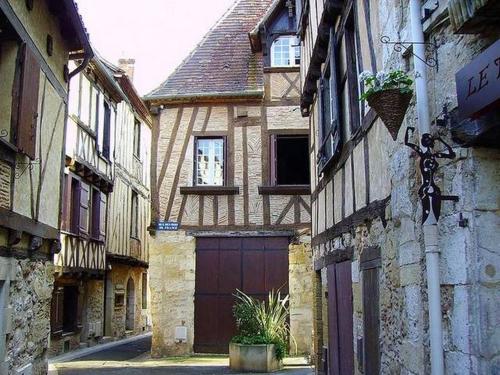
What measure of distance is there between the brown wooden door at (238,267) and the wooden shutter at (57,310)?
3.33 meters

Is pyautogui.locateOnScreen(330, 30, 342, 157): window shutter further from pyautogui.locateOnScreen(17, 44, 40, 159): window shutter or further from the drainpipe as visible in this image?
pyautogui.locateOnScreen(17, 44, 40, 159): window shutter

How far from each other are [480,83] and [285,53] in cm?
1062

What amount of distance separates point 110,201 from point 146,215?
4.56 metres

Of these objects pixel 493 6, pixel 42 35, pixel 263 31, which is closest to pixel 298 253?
pixel 263 31

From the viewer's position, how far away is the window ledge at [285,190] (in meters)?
12.5

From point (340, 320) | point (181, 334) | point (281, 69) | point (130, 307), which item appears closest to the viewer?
point (340, 320)

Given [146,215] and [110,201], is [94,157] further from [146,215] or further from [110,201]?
[146,215]

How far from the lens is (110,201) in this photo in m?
16.3

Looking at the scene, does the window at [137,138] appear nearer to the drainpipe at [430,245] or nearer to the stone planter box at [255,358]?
the stone planter box at [255,358]

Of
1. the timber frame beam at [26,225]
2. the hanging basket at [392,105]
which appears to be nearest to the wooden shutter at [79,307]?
the timber frame beam at [26,225]

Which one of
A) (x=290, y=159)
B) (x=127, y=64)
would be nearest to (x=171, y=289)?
(x=290, y=159)

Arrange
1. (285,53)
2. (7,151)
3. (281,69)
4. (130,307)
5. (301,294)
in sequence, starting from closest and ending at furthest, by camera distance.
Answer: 1. (7,151)
2. (301,294)
3. (281,69)
4. (285,53)
5. (130,307)

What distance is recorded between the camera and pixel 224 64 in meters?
13.8

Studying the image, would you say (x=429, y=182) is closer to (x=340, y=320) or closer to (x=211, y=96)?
(x=340, y=320)
